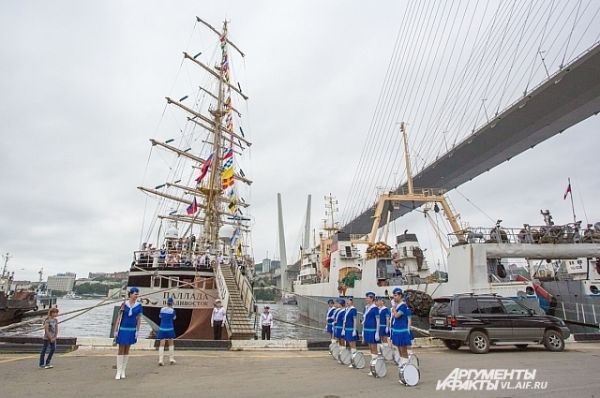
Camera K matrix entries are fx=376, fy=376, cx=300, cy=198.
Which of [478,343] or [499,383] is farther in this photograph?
[478,343]

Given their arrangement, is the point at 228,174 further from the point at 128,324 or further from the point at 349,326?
the point at 128,324

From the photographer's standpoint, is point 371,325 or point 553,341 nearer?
point 371,325

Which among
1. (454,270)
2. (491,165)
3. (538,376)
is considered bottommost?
(538,376)

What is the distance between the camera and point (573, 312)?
16.8 metres

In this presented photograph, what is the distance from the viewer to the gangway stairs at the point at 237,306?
14938 mm

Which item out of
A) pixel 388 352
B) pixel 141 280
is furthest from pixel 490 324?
pixel 141 280

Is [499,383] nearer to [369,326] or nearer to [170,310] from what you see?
[369,326]

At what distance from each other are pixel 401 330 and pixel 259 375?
10.6 feet

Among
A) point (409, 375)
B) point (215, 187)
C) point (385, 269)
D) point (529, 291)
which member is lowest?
point (409, 375)

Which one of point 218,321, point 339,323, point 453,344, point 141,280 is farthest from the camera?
point 141,280

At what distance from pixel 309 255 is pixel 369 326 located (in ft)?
143

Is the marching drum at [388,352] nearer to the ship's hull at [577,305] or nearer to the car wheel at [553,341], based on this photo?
the car wheel at [553,341]

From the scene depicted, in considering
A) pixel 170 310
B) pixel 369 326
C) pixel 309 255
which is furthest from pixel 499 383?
pixel 309 255

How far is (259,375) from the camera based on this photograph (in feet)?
26.5
